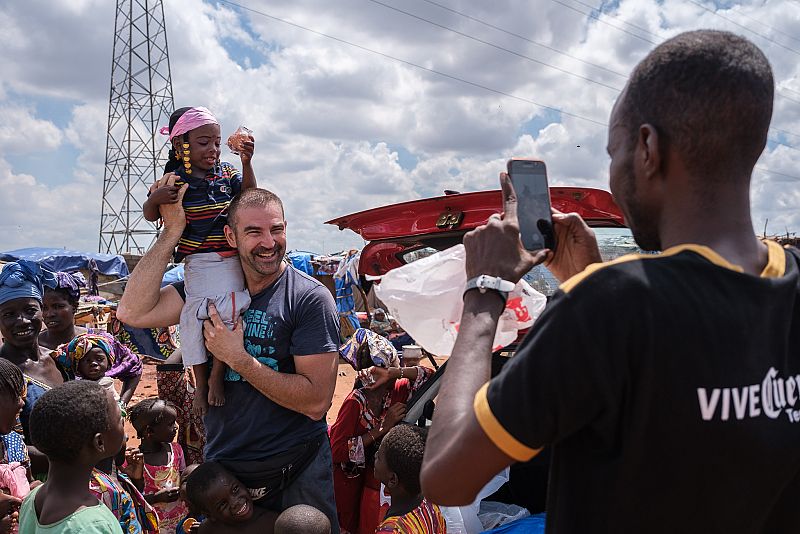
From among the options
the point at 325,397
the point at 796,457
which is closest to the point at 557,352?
the point at 796,457


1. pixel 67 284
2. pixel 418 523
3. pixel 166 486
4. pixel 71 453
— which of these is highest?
pixel 67 284

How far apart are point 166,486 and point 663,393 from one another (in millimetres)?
4362

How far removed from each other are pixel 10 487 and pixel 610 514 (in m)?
3.07

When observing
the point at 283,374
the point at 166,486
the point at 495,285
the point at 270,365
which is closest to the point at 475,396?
the point at 495,285

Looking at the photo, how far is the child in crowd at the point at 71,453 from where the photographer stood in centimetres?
250

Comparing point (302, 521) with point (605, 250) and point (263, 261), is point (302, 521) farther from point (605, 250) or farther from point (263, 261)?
point (605, 250)

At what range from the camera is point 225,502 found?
2854 millimetres

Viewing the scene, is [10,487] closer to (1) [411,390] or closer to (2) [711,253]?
(1) [411,390]

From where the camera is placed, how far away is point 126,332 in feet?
36.4

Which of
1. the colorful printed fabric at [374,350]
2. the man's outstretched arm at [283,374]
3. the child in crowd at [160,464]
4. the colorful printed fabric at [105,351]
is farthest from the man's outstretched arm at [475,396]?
the colorful printed fabric at [105,351]

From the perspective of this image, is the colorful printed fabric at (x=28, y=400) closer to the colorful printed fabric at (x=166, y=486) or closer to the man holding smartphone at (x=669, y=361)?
the colorful printed fabric at (x=166, y=486)

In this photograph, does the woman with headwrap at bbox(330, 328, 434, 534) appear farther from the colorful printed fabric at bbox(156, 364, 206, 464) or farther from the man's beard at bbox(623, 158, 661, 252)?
the man's beard at bbox(623, 158, 661, 252)

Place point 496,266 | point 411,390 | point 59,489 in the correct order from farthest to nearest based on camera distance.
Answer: point 411,390 → point 59,489 → point 496,266

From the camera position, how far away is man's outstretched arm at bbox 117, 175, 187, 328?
305 centimetres
